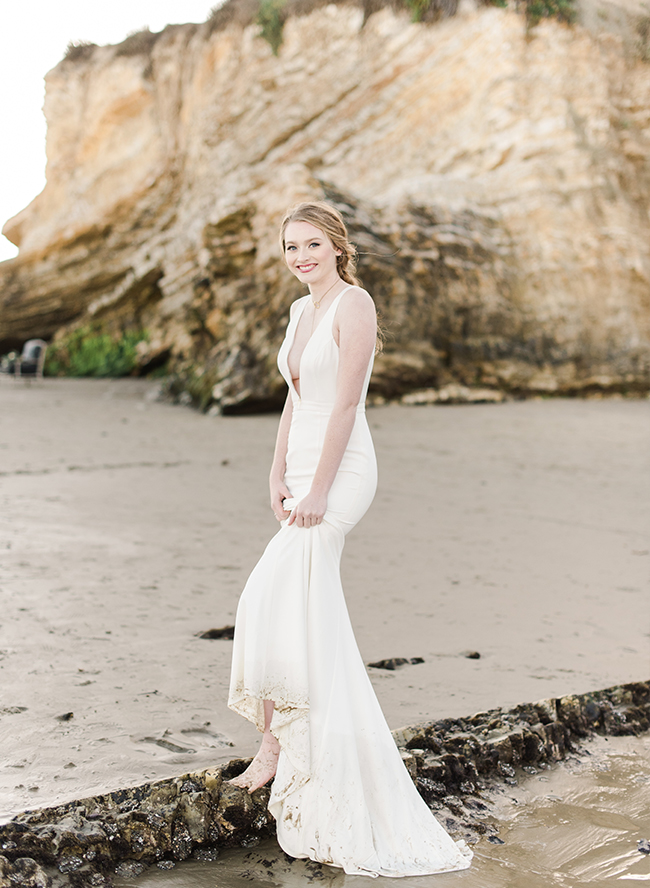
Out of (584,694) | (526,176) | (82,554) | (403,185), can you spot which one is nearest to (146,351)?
(403,185)

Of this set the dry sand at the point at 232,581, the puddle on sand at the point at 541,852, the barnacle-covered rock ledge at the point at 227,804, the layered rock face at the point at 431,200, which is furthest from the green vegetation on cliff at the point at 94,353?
the puddle on sand at the point at 541,852

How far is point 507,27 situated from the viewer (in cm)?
1282

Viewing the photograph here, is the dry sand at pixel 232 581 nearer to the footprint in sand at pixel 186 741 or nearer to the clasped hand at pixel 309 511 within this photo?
the footprint in sand at pixel 186 741

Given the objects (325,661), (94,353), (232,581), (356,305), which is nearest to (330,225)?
(356,305)

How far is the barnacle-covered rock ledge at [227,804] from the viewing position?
195 centimetres

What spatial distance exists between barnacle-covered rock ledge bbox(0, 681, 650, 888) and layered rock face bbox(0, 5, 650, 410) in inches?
325

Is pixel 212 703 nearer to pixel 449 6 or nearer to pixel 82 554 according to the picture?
pixel 82 554

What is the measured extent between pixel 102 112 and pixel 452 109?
8.99 meters

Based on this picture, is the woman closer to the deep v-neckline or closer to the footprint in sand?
the deep v-neckline

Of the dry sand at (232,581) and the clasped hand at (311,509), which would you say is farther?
the dry sand at (232,581)

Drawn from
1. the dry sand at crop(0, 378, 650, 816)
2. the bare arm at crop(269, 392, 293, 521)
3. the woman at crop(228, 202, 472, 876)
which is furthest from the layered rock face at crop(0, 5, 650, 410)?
the woman at crop(228, 202, 472, 876)

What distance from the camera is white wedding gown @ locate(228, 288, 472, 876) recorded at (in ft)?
6.77

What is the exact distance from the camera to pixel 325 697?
6.97 feet

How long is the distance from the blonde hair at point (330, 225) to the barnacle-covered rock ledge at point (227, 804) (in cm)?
158
